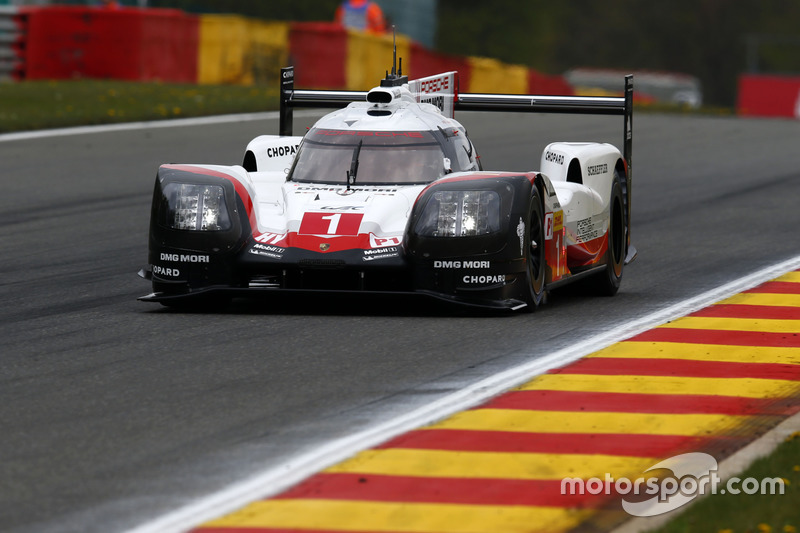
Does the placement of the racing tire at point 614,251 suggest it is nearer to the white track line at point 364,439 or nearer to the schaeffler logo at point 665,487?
the white track line at point 364,439

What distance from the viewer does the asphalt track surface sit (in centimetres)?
613

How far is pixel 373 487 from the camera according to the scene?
587 cm

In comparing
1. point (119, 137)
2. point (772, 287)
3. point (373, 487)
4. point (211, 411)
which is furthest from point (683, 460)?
point (119, 137)

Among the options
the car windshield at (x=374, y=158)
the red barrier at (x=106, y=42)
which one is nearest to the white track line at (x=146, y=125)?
the red barrier at (x=106, y=42)

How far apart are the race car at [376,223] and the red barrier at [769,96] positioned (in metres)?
29.7

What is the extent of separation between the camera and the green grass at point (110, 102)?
2370 centimetres

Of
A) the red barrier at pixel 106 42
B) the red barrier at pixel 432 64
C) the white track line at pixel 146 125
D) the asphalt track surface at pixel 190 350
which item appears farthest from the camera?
the red barrier at pixel 432 64

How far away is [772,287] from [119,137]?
12.9 m

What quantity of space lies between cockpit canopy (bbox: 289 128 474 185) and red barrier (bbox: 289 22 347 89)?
68.4 feet

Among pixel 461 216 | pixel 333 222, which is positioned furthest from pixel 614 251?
pixel 333 222

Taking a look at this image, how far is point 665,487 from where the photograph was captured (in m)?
5.87

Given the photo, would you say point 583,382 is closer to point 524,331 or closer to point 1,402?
point 524,331

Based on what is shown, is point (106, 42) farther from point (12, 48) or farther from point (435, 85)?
point (435, 85)

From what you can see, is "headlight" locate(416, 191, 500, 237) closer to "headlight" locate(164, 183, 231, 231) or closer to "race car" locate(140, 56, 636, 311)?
"race car" locate(140, 56, 636, 311)
